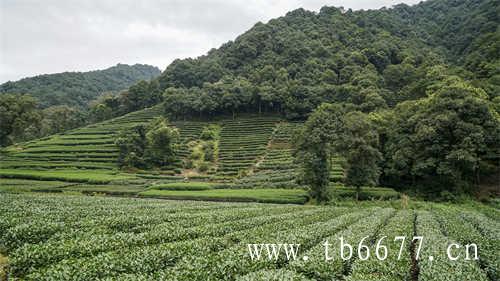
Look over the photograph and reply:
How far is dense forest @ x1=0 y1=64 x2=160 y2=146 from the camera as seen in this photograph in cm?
7031

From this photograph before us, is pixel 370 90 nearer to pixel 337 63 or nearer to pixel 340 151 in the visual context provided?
pixel 337 63

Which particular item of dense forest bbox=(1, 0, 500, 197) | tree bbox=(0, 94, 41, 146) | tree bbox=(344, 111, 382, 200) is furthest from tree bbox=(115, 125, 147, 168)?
tree bbox=(344, 111, 382, 200)

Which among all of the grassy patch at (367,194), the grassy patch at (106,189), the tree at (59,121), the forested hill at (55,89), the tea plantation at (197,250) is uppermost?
the forested hill at (55,89)

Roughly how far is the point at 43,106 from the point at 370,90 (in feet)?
524

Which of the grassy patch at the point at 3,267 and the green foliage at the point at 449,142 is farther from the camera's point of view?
the green foliage at the point at 449,142

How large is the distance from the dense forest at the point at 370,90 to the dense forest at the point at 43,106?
11.4 metres

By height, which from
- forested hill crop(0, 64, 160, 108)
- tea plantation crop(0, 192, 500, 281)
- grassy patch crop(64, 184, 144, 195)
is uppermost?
forested hill crop(0, 64, 160, 108)

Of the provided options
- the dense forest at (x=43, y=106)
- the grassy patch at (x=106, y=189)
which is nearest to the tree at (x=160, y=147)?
the grassy patch at (x=106, y=189)

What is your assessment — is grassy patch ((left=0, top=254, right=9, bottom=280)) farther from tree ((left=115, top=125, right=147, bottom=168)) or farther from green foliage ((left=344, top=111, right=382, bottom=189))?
tree ((left=115, top=125, right=147, bottom=168))

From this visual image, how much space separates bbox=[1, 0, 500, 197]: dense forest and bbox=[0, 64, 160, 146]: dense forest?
11374 millimetres

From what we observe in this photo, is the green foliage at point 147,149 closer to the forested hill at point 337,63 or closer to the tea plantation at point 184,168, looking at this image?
the tea plantation at point 184,168

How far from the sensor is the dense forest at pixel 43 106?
70.3m

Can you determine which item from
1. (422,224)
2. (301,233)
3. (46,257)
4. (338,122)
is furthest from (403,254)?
(338,122)

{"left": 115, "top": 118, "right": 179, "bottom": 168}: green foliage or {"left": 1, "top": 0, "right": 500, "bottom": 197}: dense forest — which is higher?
{"left": 1, "top": 0, "right": 500, "bottom": 197}: dense forest
